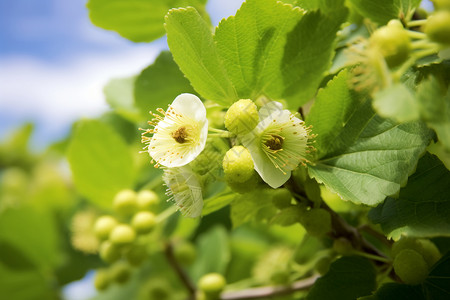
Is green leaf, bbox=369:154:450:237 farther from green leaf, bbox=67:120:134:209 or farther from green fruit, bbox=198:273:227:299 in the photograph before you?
green leaf, bbox=67:120:134:209

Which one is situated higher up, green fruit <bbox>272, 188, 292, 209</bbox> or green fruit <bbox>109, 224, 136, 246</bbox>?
green fruit <bbox>272, 188, 292, 209</bbox>

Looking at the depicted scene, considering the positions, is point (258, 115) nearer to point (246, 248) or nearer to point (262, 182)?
point (262, 182)

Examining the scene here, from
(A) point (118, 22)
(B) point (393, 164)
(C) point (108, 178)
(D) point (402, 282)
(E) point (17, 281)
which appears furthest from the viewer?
(E) point (17, 281)

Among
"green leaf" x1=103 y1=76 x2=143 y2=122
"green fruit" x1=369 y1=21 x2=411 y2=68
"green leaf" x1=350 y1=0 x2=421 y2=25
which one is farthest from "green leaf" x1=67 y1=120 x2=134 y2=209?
"green fruit" x1=369 y1=21 x2=411 y2=68

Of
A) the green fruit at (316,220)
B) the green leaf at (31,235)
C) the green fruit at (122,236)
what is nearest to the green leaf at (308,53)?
the green fruit at (316,220)

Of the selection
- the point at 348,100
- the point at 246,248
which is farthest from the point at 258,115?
the point at 246,248

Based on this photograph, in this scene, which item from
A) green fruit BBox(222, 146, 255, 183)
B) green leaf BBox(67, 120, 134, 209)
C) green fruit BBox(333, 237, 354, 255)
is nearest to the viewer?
green fruit BBox(222, 146, 255, 183)
